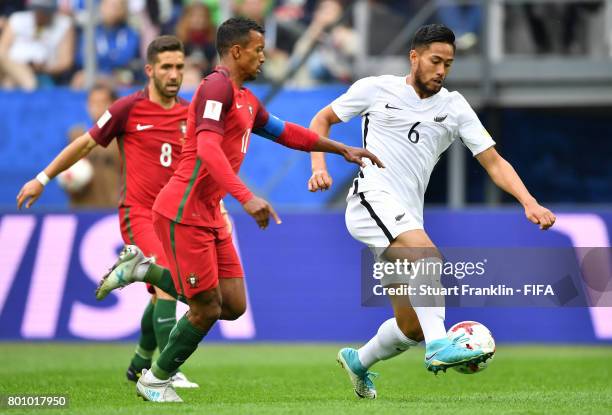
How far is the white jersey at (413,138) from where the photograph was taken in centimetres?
866

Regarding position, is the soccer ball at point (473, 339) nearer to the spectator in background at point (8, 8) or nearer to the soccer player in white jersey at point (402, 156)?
the soccer player in white jersey at point (402, 156)

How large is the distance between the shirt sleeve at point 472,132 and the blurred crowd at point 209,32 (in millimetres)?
7740

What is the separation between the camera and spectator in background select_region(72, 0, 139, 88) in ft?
55.9

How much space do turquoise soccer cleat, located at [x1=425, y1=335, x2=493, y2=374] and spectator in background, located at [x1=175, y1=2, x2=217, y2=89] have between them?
30.4 ft

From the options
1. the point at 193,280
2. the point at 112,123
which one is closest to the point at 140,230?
the point at 112,123

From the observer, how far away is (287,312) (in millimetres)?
14805

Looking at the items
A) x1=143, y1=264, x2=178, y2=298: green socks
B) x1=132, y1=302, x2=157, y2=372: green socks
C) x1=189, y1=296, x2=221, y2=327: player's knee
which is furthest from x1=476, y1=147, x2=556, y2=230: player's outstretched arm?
x1=132, y1=302, x2=157, y2=372: green socks

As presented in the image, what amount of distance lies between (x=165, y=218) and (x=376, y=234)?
141cm

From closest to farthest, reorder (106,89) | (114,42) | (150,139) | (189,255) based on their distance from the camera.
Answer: (189,255)
(150,139)
(106,89)
(114,42)

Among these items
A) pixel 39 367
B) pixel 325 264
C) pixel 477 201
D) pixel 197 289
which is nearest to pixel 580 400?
pixel 197 289

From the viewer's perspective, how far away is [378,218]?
333 inches

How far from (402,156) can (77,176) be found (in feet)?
24.8

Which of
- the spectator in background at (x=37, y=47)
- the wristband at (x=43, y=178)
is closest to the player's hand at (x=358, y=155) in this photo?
the wristband at (x=43, y=178)

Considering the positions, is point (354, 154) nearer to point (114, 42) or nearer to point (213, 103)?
point (213, 103)
